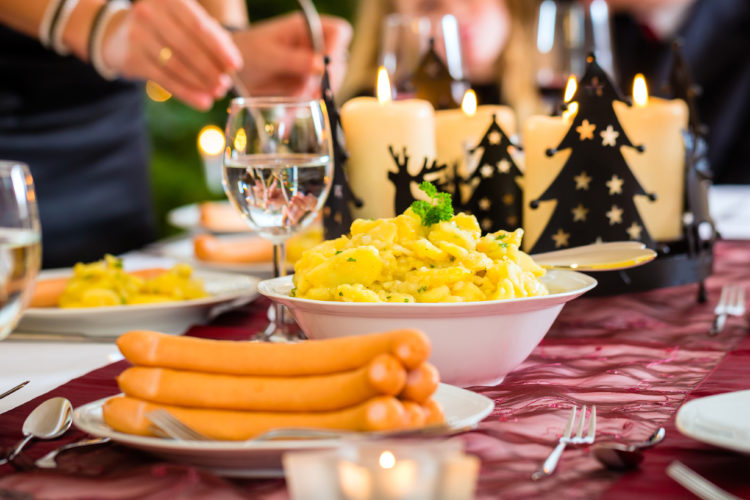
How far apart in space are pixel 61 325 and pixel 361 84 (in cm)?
315

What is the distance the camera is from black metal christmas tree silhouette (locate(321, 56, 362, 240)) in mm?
1451

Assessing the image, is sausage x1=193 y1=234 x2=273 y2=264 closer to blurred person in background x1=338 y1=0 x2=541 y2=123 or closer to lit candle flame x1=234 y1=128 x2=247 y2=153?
lit candle flame x1=234 y1=128 x2=247 y2=153

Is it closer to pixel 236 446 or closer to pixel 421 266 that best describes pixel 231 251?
pixel 421 266

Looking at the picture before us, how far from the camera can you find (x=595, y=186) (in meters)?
1.41

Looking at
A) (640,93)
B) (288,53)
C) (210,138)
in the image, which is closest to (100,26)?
(288,53)

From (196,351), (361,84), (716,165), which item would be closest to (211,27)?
(196,351)

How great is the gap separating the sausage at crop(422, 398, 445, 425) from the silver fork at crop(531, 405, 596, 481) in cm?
9

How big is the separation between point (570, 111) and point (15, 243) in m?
1.00

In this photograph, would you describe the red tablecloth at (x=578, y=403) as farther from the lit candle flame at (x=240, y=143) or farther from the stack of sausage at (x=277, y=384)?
the lit candle flame at (x=240, y=143)

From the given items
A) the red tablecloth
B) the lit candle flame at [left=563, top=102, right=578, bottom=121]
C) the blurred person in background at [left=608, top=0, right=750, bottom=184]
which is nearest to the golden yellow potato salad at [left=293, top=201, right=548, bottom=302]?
the red tablecloth

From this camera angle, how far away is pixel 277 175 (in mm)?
1231

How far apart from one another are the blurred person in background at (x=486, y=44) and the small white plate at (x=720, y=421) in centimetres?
316

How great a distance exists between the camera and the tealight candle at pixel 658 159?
152 cm

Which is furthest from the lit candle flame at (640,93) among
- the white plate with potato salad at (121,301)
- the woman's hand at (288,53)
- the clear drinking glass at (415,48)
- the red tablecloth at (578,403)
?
the woman's hand at (288,53)
